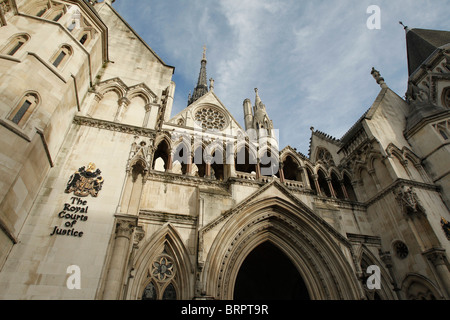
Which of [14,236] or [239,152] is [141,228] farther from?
[239,152]

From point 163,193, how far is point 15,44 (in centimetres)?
725

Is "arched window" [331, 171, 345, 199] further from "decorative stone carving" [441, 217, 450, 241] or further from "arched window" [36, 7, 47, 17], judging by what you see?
"arched window" [36, 7, 47, 17]

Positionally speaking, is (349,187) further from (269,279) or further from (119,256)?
(119,256)

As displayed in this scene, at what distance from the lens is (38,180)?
26.7ft

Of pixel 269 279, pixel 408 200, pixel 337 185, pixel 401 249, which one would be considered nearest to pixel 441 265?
pixel 401 249

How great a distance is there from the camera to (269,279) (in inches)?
593

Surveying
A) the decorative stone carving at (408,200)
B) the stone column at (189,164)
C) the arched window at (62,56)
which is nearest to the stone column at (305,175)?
the decorative stone carving at (408,200)

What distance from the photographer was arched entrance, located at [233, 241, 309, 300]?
14078 mm

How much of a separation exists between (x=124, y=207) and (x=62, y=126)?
147 inches

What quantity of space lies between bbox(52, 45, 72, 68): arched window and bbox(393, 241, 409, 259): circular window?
1616cm

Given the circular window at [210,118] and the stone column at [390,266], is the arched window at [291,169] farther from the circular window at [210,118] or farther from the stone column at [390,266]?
the circular window at [210,118]

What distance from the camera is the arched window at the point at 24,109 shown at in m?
7.46

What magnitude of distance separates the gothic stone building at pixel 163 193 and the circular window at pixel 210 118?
596 centimetres

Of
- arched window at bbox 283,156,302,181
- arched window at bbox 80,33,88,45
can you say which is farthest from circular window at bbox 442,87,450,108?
arched window at bbox 80,33,88,45
